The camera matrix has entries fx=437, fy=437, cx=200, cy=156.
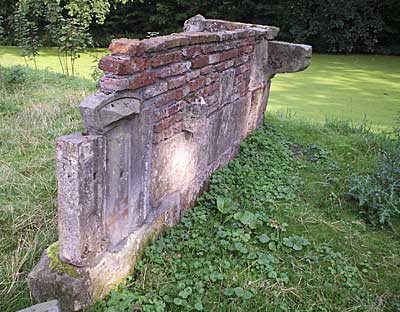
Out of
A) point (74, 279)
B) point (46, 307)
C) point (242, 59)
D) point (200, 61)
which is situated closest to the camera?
point (46, 307)

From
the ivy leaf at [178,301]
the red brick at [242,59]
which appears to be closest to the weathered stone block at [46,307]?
the ivy leaf at [178,301]

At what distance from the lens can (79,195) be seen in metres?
1.81

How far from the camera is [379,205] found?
126 inches

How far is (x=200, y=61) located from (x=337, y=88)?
18.8 ft

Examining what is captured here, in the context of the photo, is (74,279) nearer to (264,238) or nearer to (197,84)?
(264,238)

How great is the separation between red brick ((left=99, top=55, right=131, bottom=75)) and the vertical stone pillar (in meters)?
0.30

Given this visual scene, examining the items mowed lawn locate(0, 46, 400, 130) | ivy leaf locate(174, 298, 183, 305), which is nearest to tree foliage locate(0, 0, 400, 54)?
mowed lawn locate(0, 46, 400, 130)

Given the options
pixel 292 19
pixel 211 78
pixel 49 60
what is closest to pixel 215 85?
pixel 211 78

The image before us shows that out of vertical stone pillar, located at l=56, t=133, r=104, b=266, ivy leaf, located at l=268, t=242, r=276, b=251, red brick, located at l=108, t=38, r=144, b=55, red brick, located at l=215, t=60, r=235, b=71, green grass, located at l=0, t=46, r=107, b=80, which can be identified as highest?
red brick, located at l=108, t=38, r=144, b=55

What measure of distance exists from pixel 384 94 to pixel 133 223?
6.45 metres

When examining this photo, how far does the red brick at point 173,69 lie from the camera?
225 cm

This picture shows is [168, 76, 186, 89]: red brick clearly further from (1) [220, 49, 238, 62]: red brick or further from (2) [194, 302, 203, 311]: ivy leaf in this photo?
(2) [194, 302, 203, 311]: ivy leaf

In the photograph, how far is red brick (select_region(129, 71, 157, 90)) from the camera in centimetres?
199

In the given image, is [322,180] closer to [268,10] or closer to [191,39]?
[191,39]
